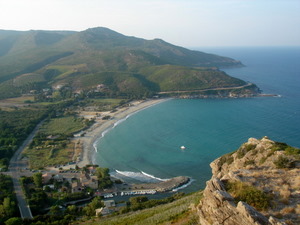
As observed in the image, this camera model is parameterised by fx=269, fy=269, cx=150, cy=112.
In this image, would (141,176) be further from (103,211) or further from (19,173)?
(19,173)

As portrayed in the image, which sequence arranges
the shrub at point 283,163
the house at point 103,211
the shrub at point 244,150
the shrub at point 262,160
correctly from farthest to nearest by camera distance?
the house at point 103,211 → the shrub at point 244,150 → the shrub at point 262,160 → the shrub at point 283,163

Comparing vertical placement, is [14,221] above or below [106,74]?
below

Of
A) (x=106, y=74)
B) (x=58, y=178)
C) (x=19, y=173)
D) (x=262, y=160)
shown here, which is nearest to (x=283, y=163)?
(x=262, y=160)

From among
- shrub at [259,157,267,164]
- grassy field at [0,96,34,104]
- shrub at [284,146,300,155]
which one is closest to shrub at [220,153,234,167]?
shrub at [259,157,267,164]

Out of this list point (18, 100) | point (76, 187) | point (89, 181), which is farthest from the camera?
point (18, 100)

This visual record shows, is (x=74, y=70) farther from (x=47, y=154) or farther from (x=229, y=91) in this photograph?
(x=47, y=154)

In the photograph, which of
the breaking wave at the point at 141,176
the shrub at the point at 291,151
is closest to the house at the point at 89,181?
the breaking wave at the point at 141,176

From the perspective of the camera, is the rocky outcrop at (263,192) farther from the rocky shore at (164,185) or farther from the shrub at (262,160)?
the rocky shore at (164,185)

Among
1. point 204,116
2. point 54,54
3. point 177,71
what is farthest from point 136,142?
point 54,54
